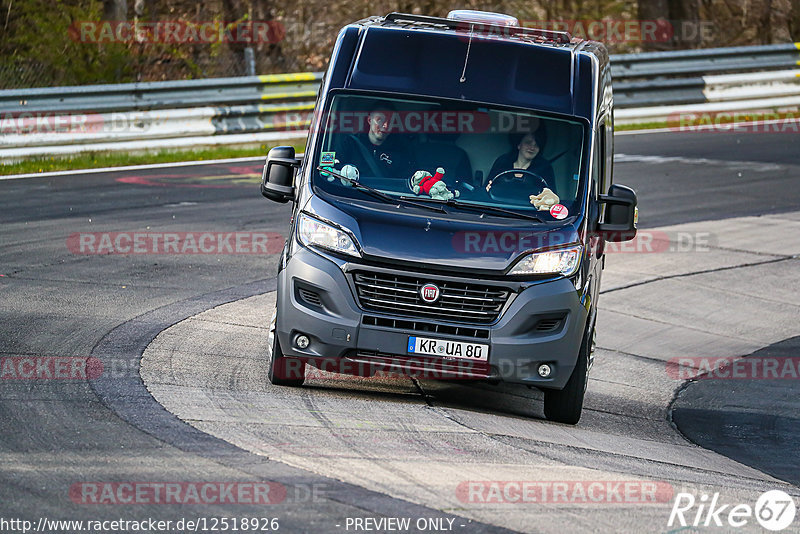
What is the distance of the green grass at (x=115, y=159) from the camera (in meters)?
18.1

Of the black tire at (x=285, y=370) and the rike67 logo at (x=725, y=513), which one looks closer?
the rike67 logo at (x=725, y=513)

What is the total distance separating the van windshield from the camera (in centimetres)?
832

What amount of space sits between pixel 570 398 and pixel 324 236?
2.04 m

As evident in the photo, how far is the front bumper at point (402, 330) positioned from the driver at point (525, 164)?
2.80 feet

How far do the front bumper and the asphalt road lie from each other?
0.64 metres

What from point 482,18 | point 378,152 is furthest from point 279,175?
point 482,18

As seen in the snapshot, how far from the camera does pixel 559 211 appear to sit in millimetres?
8273

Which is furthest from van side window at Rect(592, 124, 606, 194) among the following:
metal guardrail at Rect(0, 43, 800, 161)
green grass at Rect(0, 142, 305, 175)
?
metal guardrail at Rect(0, 43, 800, 161)

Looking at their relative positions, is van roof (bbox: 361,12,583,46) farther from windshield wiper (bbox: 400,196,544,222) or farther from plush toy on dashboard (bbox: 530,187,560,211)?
windshield wiper (bbox: 400,196,544,222)

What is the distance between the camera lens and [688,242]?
15344mm

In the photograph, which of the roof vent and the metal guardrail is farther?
the metal guardrail
